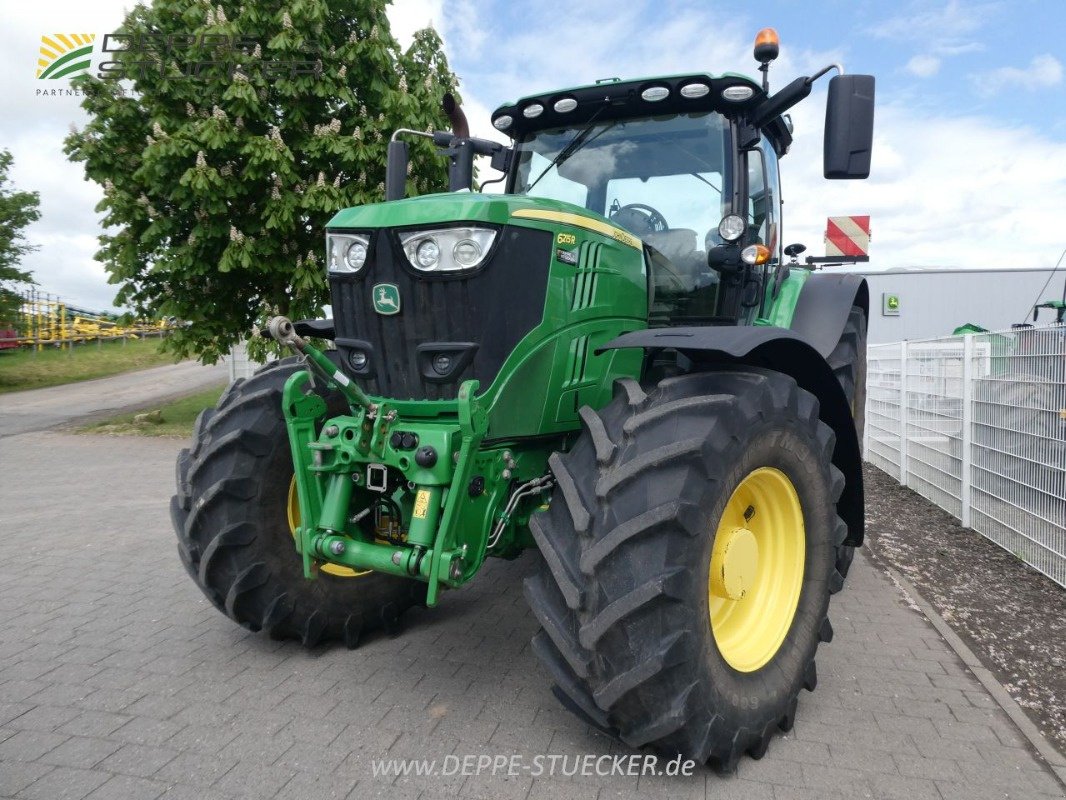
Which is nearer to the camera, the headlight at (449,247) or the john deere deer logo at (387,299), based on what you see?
the headlight at (449,247)

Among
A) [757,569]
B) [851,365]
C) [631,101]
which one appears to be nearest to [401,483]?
[757,569]

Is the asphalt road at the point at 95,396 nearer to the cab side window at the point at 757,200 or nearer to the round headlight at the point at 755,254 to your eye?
the cab side window at the point at 757,200

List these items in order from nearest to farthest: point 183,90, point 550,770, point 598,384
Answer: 1. point 550,770
2. point 598,384
3. point 183,90

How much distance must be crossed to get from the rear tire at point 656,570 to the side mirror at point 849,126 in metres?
1.20

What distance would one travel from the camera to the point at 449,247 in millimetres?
2611

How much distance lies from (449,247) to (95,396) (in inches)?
690

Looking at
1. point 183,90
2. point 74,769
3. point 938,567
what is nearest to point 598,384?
point 74,769

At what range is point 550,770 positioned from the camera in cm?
244

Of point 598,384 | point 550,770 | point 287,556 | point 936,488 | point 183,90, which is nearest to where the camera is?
point 550,770

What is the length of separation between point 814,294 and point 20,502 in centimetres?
734

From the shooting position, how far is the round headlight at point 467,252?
8.52 feet

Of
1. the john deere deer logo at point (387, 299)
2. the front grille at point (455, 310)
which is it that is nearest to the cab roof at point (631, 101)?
the front grille at point (455, 310)

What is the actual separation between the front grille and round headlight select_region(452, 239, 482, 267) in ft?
0.15

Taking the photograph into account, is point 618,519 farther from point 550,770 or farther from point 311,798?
point 311,798
